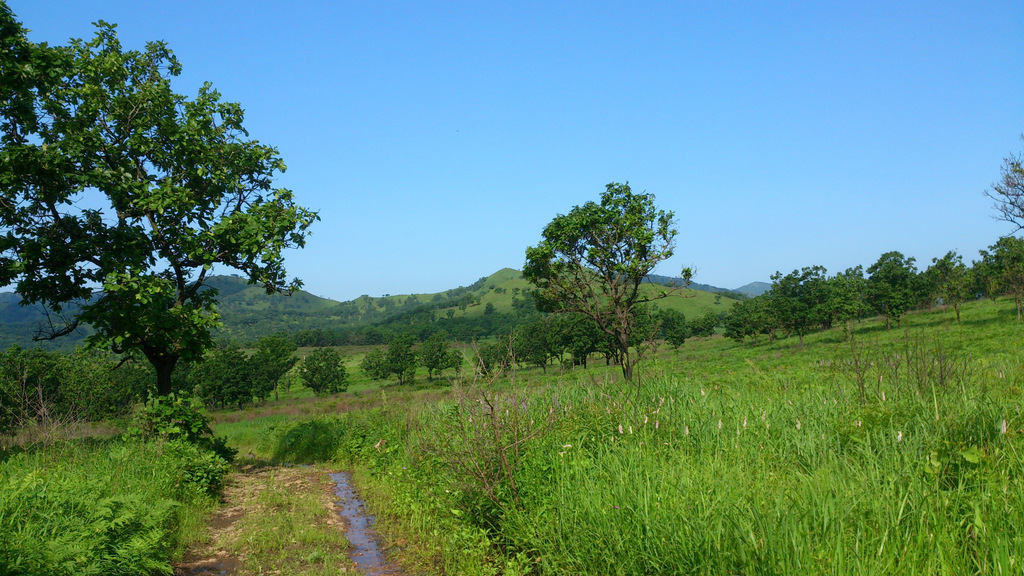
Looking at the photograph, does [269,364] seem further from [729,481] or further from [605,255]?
[729,481]

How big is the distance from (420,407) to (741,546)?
11290 millimetres

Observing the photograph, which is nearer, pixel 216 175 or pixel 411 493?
pixel 411 493

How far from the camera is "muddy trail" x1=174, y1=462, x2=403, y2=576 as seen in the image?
7109 mm

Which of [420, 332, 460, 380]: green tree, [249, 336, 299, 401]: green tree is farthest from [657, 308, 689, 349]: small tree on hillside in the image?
[249, 336, 299, 401]: green tree

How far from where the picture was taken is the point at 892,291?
6044cm

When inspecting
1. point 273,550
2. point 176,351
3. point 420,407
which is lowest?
point 273,550

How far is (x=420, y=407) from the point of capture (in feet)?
46.8

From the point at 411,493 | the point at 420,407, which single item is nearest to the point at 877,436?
the point at 411,493

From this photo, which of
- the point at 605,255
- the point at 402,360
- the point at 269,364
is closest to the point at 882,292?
the point at 605,255

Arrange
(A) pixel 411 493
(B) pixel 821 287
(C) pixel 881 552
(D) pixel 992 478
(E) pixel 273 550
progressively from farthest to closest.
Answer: (B) pixel 821 287 < (A) pixel 411 493 < (E) pixel 273 550 < (D) pixel 992 478 < (C) pixel 881 552

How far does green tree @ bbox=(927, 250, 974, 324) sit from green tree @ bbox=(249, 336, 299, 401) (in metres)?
76.2

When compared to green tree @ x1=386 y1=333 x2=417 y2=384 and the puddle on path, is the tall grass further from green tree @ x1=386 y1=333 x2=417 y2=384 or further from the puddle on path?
green tree @ x1=386 y1=333 x2=417 y2=384

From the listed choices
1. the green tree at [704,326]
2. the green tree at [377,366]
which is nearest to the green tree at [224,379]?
the green tree at [377,366]

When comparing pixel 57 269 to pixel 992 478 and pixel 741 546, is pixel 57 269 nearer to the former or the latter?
pixel 741 546
